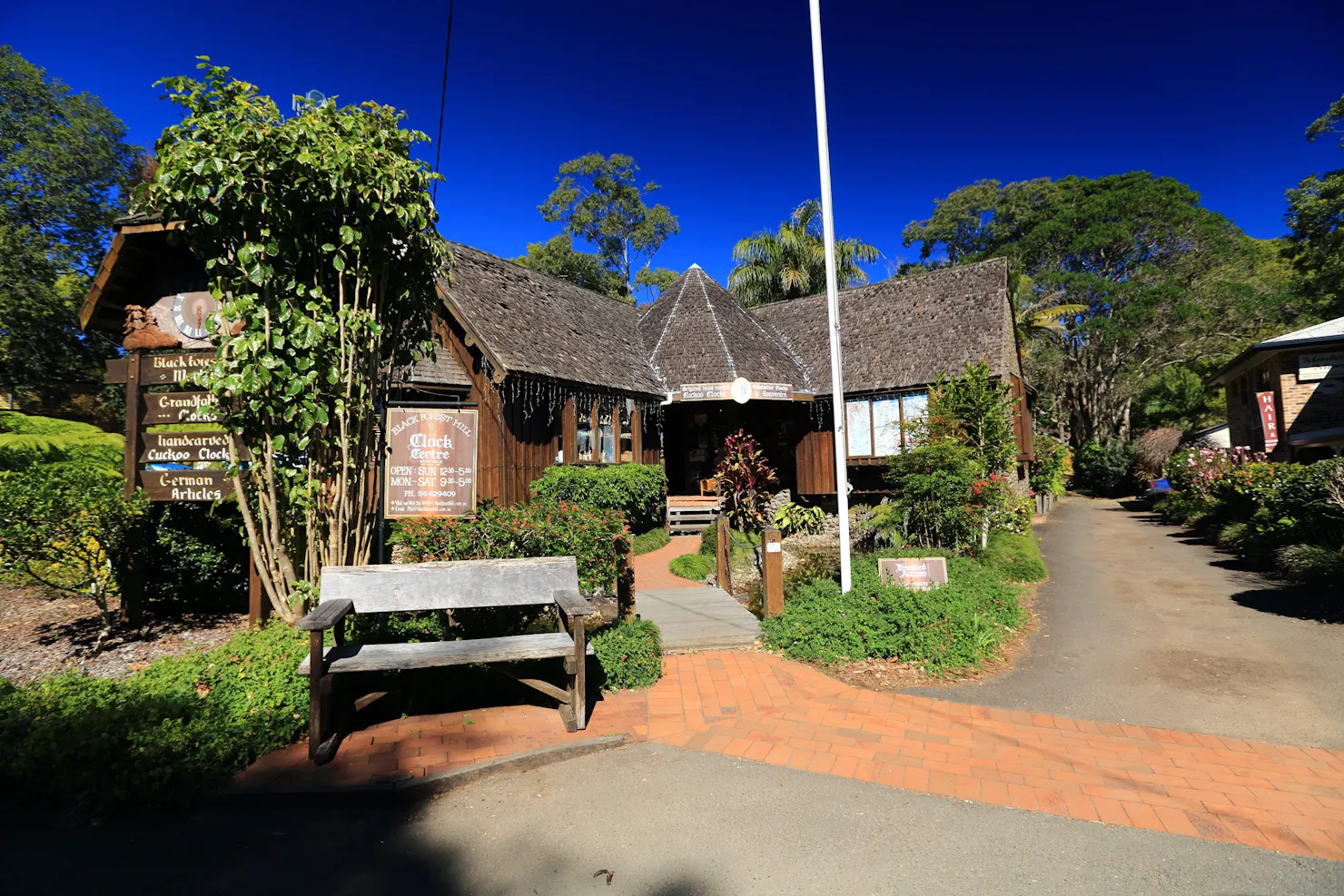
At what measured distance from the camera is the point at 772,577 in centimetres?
720

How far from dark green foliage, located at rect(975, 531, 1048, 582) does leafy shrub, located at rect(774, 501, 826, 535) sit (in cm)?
396

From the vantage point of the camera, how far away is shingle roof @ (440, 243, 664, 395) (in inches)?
459

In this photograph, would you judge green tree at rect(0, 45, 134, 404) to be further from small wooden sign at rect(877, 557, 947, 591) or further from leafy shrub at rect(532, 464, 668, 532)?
small wooden sign at rect(877, 557, 947, 591)

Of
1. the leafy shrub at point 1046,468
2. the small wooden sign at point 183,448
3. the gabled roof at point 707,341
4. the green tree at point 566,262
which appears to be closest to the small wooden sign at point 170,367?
the small wooden sign at point 183,448

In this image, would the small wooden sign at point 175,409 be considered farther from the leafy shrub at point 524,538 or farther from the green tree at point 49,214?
the green tree at point 49,214

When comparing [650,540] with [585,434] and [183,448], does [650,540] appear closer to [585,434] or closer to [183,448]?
[585,434]

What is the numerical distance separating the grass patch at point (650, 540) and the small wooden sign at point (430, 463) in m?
5.93

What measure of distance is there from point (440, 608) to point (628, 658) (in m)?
1.66

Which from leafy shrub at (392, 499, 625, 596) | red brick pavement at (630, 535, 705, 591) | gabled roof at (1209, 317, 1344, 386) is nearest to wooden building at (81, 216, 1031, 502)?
red brick pavement at (630, 535, 705, 591)

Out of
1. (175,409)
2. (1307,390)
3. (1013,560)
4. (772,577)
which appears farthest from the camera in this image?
(1307,390)

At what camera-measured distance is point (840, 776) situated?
3.97 meters

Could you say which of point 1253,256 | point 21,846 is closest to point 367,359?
point 21,846

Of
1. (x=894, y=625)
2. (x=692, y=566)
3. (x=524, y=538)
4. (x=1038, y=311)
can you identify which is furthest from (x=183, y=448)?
(x=1038, y=311)

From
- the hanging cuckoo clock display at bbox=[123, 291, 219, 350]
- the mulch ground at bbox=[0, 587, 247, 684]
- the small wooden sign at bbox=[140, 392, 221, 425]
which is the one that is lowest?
the mulch ground at bbox=[0, 587, 247, 684]
